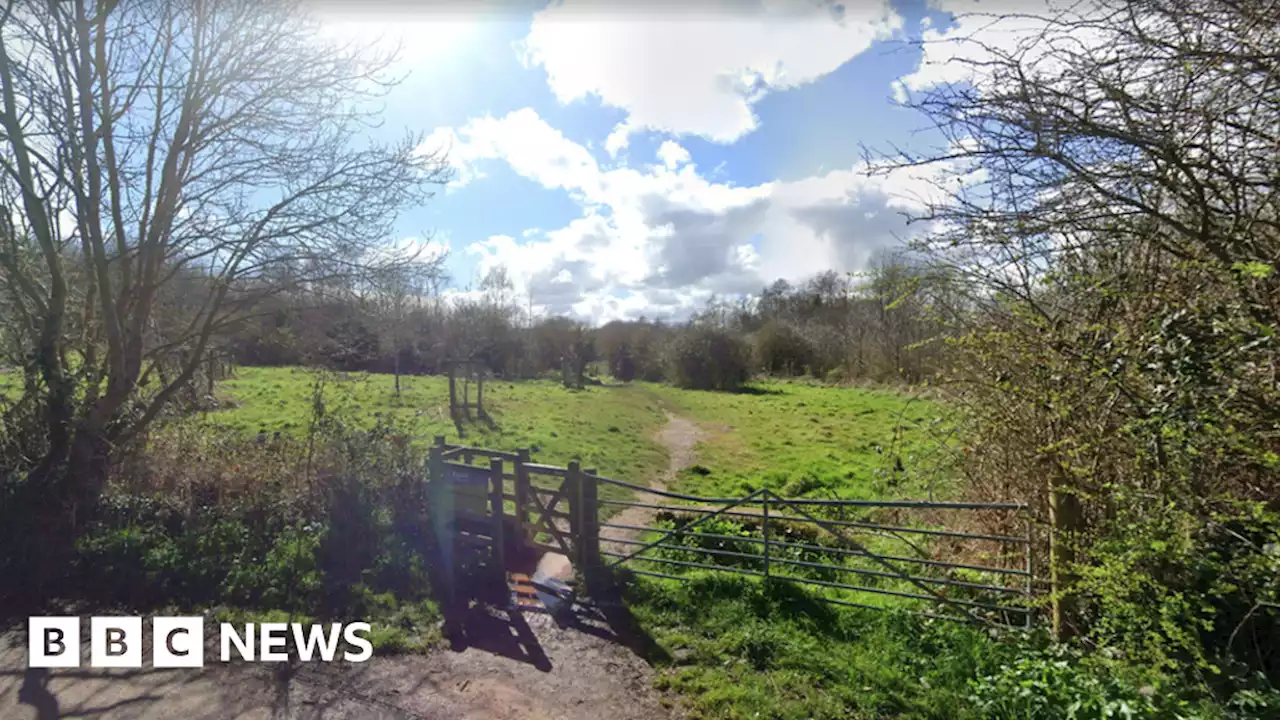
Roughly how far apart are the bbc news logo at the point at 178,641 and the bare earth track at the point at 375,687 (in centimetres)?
8

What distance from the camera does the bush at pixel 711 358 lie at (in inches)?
1427

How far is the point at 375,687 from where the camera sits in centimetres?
432

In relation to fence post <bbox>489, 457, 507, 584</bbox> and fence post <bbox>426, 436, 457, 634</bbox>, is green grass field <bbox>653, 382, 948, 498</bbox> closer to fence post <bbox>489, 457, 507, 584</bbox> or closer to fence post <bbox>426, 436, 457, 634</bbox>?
fence post <bbox>489, 457, 507, 584</bbox>

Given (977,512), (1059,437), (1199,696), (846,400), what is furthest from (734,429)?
(1199,696)

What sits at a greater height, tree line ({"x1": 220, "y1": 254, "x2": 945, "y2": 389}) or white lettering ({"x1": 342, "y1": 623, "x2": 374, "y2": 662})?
tree line ({"x1": 220, "y1": 254, "x2": 945, "y2": 389})

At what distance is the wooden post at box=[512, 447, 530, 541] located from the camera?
6570mm

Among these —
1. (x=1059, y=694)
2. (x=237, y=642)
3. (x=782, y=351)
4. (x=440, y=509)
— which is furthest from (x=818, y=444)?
(x=782, y=351)

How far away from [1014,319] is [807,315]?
142 ft

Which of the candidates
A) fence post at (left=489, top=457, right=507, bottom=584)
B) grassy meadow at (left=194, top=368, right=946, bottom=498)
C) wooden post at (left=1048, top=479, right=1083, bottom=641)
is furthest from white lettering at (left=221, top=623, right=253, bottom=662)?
wooden post at (left=1048, top=479, right=1083, bottom=641)

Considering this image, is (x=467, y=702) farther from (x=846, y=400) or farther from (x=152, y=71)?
(x=846, y=400)

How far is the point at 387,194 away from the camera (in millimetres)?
8523

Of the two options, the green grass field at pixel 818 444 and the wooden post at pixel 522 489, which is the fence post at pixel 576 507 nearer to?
the wooden post at pixel 522 489

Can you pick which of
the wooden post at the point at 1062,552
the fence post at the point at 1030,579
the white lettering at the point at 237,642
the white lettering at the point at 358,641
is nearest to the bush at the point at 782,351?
the fence post at the point at 1030,579

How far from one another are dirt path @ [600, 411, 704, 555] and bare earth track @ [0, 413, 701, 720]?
1.45 meters
